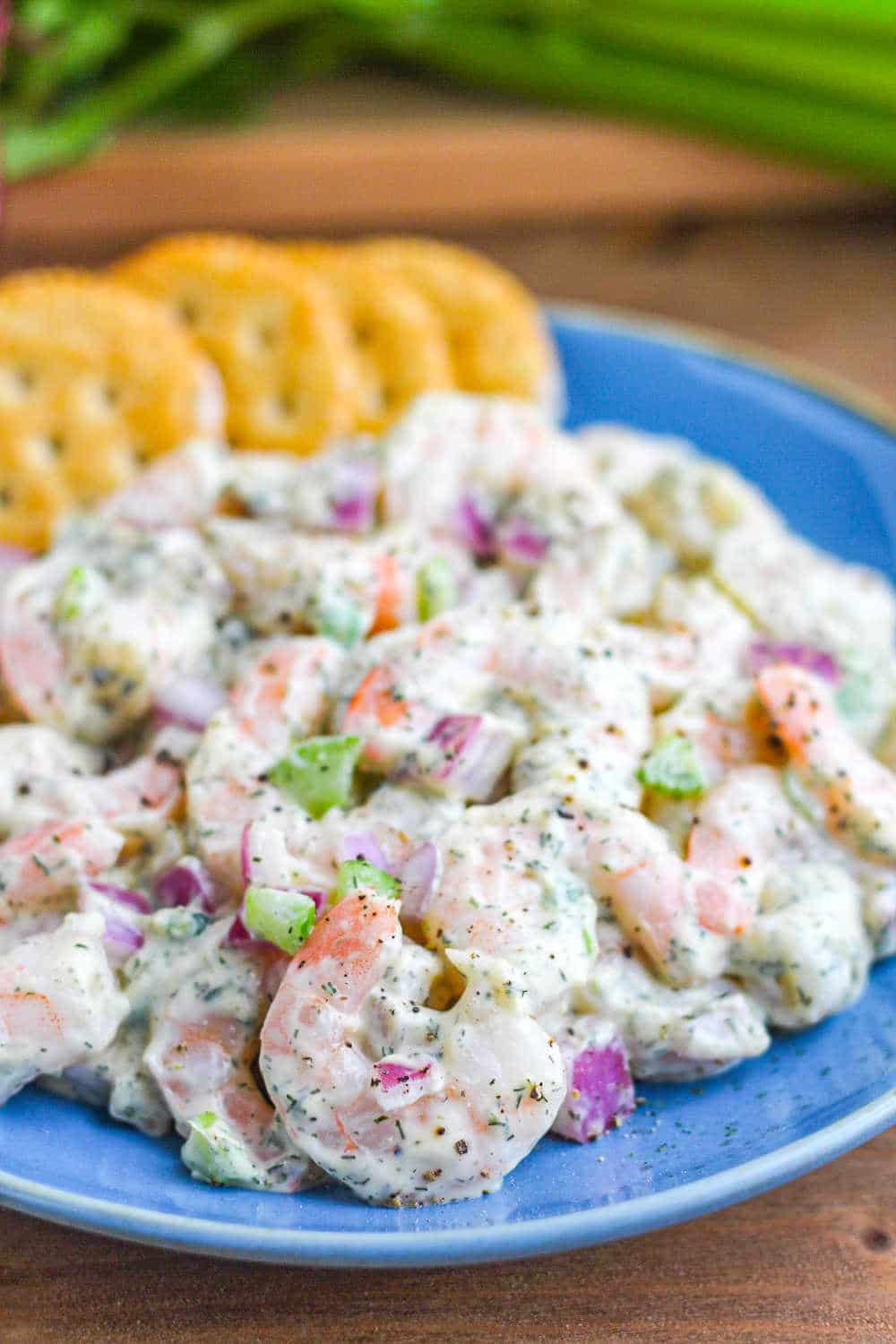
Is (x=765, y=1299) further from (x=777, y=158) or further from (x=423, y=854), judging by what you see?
(x=777, y=158)

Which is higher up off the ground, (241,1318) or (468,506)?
(468,506)

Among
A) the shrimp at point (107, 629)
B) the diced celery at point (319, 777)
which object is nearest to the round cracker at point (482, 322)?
the shrimp at point (107, 629)

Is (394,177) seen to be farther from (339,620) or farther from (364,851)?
(364,851)

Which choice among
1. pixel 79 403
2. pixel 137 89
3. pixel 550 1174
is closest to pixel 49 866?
pixel 550 1174

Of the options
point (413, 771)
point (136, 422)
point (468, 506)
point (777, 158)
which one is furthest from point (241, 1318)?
point (777, 158)

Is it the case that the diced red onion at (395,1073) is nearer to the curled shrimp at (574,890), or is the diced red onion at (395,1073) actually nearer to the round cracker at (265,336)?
the curled shrimp at (574,890)

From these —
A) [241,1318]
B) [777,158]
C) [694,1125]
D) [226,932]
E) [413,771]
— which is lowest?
[241,1318]

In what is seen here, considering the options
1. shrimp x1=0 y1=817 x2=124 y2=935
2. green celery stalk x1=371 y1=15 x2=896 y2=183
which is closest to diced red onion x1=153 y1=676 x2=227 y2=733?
shrimp x1=0 y1=817 x2=124 y2=935

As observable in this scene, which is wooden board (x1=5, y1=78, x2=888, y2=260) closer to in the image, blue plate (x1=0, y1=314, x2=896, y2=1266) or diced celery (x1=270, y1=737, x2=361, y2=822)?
diced celery (x1=270, y1=737, x2=361, y2=822)
